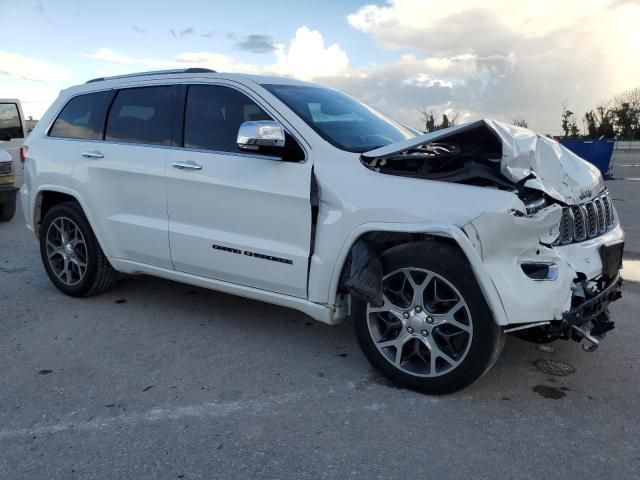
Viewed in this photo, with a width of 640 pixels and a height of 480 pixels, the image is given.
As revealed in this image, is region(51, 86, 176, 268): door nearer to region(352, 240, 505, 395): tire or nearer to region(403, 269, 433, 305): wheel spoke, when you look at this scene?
region(352, 240, 505, 395): tire

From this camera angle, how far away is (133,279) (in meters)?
5.75

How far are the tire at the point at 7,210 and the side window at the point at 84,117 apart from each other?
4.69m

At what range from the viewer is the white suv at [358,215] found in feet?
10.1

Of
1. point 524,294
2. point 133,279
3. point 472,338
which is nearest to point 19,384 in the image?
point 133,279

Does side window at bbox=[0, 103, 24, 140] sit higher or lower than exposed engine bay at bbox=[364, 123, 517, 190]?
lower

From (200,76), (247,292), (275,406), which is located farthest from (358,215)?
(200,76)

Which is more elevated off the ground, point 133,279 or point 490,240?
point 490,240

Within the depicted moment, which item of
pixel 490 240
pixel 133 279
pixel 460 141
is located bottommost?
pixel 133 279

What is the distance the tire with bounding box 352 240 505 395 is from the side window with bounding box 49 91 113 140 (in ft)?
9.20

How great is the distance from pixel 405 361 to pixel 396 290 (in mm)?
426

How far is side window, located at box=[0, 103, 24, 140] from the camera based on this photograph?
11.1 metres

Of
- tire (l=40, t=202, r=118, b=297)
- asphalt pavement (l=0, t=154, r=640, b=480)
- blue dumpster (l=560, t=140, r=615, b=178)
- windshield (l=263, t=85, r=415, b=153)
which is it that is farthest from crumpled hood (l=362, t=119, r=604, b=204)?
blue dumpster (l=560, t=140, r=615, b=178)

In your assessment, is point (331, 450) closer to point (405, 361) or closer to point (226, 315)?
point (405, 361)

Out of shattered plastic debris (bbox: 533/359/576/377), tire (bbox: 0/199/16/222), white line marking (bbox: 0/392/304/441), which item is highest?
shattered plastic debris (bbox: 533/359/576/377)
